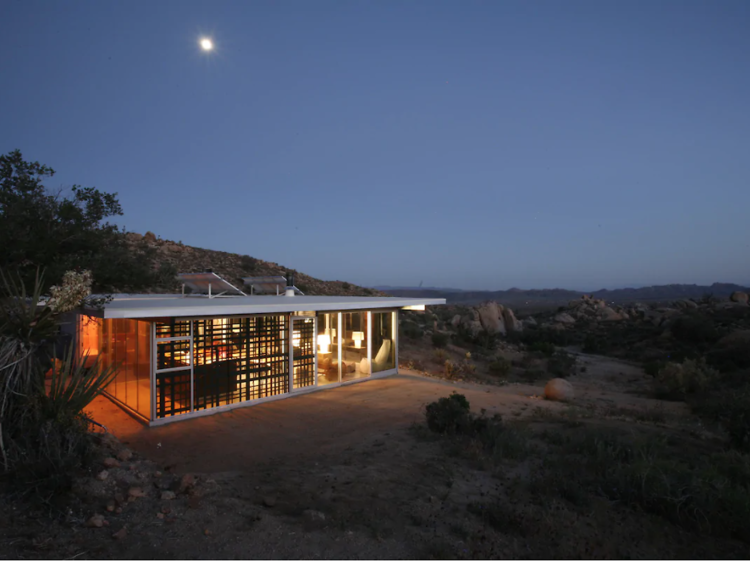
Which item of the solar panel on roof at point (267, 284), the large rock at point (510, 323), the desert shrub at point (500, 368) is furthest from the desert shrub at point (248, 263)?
the desert shrub at point (500, 368)

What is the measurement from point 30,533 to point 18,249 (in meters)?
5.09

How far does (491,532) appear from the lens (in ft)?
13.0

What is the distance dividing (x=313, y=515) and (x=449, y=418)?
3466mm

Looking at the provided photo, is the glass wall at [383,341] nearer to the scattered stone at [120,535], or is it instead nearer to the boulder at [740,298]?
the scattered stone at [120,535]

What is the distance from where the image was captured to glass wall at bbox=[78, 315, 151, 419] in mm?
7883

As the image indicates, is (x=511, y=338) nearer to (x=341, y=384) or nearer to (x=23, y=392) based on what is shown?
(x=341, y=384)

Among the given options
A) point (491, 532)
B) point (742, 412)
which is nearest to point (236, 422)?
point (491, 532)

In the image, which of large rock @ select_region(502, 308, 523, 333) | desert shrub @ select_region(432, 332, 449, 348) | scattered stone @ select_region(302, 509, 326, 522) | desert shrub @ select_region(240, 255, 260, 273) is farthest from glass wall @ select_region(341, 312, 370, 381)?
desert shrub @ select_region(240, 255, 260, 273)

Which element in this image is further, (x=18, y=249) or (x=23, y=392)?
(x=18, y=249)

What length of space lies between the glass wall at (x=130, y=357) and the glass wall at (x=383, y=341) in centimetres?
573

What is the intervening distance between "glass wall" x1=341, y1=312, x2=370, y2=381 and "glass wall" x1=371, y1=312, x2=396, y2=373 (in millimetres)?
352

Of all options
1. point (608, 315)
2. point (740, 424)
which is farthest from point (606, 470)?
point (608, 315)

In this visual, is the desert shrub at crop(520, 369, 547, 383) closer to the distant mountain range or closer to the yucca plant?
the yucca plant

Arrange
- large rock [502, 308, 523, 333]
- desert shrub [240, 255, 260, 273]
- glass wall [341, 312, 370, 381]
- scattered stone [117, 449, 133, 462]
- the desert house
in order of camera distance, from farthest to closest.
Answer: desert shrub [240, 255, 260, 273], large rock [502, 308, 523, 333], glass wall [341, 312, 370, 381], the desert house, scattered stone [117, 449, 133, 462]
